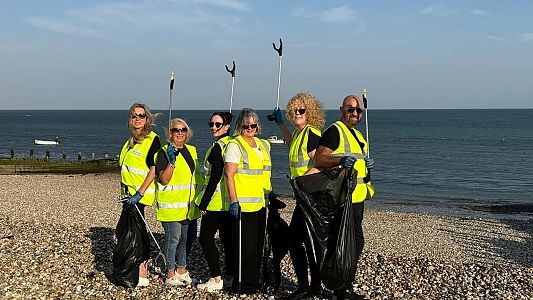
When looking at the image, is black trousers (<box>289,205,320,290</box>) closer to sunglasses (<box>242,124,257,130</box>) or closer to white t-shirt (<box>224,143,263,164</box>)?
white t-shirt (<box>224,143,263,164</box>)

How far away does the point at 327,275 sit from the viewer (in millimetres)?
5316

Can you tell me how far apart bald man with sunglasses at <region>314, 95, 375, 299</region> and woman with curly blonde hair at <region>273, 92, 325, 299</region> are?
17 centimetres

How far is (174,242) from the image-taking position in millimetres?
6246

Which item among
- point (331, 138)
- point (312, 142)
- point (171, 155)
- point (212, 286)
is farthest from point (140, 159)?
point (331, 138)

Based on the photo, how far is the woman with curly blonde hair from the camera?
18.2 feet

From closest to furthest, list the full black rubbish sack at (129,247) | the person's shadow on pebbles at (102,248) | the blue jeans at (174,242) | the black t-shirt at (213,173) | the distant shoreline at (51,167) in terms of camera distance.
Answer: the black t-shirt at (213,173)
the full black rubbish sack at (129,247)
the blue jeans at (174,242)
the person's shadow on pebbles at (102,248)
the distant shoreline at (51,167)

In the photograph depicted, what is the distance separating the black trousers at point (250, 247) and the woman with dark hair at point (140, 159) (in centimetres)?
101

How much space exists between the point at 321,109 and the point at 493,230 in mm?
12866

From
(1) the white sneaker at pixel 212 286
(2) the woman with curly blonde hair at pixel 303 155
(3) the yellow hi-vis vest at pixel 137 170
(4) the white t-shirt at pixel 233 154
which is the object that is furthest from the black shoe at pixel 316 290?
(3) the yellow hi-vis vest at pixel 137 170

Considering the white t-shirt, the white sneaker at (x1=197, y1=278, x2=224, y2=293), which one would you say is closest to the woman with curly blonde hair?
the white t-shirt

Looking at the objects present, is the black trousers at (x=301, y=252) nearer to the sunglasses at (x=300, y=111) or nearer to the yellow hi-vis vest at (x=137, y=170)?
the sunglasses at (x=300, y=111)

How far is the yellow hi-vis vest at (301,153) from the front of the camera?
5.54 m

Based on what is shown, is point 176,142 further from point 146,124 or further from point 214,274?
point 214,274

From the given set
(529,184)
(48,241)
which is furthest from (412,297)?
(529,184)
